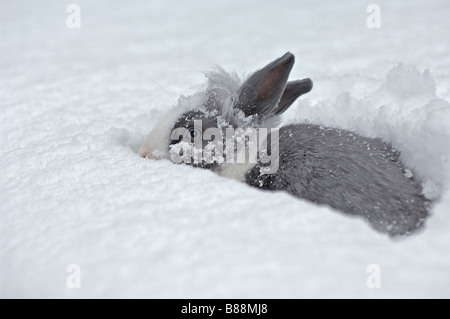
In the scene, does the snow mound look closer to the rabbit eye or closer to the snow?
the snow

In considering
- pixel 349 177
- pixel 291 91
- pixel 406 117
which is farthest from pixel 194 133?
pixel 406 117

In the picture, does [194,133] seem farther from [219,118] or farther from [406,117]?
[406,117]

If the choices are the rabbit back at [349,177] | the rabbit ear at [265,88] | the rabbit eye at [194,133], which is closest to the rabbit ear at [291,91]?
the rabbit ear at [265,88]

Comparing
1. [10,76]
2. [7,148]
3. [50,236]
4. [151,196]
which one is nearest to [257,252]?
[151,196]

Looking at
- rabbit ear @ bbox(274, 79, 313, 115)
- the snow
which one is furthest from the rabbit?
the snow

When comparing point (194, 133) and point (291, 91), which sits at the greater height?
point (291, 91)

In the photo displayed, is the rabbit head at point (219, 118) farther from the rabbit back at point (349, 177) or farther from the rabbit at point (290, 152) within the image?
the rabbit back at point (349, 177)
